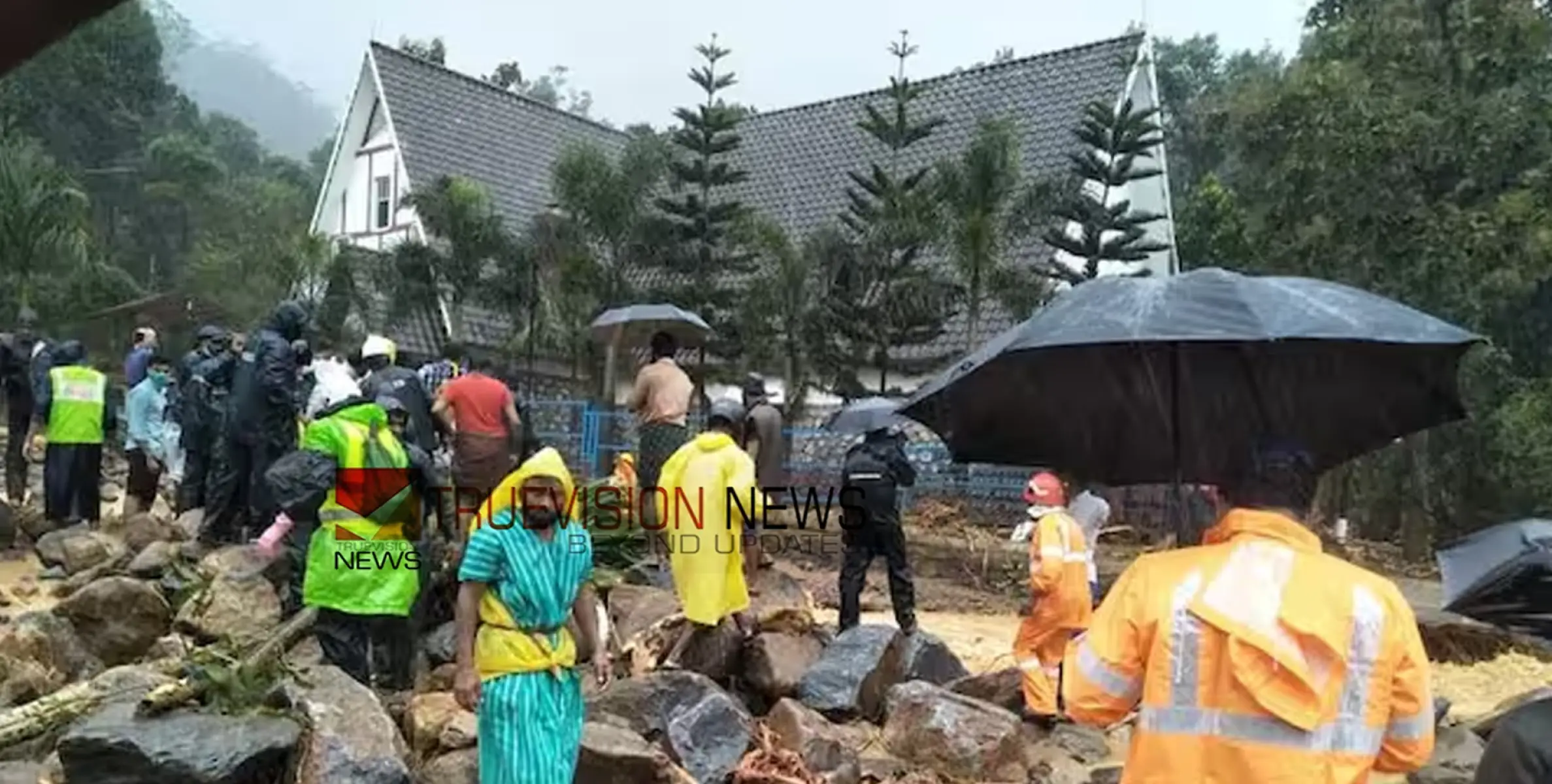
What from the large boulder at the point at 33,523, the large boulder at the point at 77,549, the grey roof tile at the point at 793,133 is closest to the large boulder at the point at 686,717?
the large boulder at the point at 77,549

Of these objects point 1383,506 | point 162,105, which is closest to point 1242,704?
point 1383,506

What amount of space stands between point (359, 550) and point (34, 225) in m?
17.9

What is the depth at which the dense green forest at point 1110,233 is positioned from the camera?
13.6 metres

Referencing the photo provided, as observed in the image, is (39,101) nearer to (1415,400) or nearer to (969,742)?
(969,742)

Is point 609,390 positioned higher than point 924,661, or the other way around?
point 609,390

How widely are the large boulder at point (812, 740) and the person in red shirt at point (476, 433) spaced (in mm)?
3007

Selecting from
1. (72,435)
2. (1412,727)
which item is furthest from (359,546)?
(72,435)

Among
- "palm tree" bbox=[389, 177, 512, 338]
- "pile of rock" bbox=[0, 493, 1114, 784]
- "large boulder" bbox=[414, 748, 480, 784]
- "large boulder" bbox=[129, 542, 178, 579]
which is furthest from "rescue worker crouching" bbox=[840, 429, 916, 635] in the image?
"palm tree" bbox=[389, 177, 512, 338]

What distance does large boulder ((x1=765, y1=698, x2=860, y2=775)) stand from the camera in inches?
230

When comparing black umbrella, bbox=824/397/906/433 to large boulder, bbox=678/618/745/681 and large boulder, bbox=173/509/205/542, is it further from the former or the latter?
large boulder, bbox=173/509/205/542

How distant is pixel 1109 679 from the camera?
2.78 metres

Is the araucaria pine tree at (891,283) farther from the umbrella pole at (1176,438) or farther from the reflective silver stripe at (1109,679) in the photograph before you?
the reflective silver stripe at (1109,679)

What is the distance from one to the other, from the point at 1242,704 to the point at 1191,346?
1.22m

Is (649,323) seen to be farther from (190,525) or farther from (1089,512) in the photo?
(1089,512)
